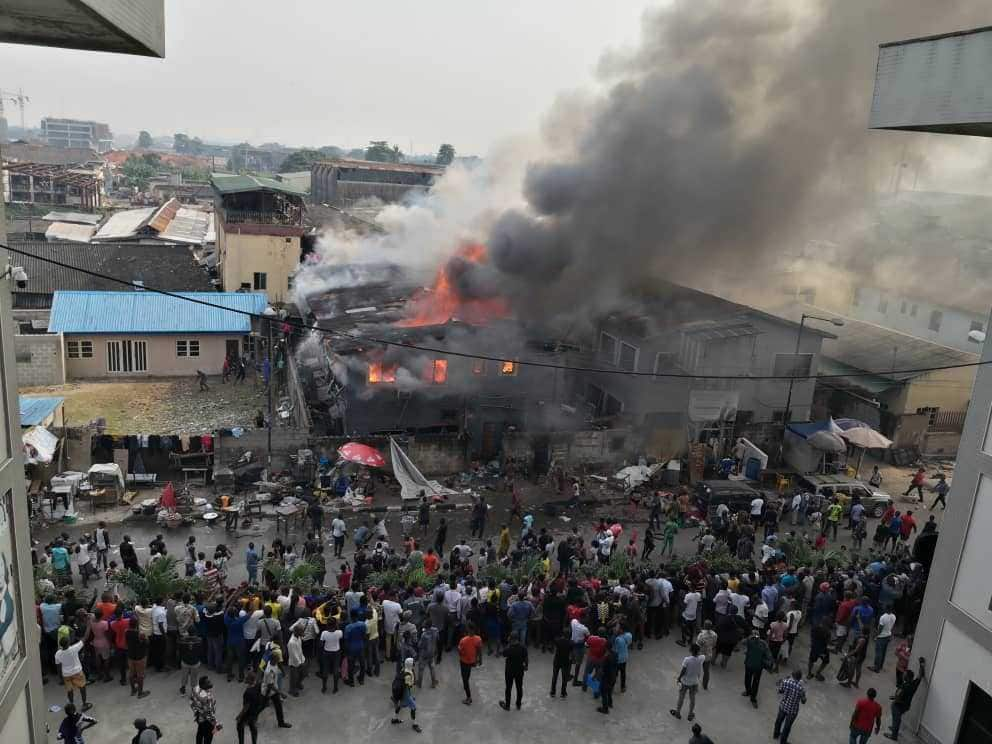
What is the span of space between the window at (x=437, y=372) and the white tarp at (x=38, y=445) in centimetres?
928

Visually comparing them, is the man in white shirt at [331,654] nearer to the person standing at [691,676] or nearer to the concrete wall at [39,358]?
the person standing at [691,676]

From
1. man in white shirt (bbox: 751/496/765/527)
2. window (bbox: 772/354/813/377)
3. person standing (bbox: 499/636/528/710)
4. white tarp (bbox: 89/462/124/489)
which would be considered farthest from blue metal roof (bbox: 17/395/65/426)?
window (bbox: 772/354/813/377)

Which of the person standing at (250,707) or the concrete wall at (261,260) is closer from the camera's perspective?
the person standing at (250,707)

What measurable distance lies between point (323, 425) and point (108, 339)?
9448mm

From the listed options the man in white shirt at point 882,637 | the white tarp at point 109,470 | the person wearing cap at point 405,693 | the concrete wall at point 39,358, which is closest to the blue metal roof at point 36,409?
the white tarp at point 109,470

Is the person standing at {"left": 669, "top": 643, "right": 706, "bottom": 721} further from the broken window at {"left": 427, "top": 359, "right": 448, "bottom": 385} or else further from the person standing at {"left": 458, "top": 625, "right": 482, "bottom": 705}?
the broken window at {"left": 427, "top": 359, "right": 448, "bottom": 385}

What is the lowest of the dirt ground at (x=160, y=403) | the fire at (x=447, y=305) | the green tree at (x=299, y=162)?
the dirt ground at (x=160, y=403)

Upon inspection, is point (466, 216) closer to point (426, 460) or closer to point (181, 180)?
point (426, 460)

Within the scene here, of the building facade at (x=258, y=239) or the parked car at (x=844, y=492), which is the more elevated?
the building facade at (x=258, y=239)

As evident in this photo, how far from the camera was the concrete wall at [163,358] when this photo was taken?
83.6 feet

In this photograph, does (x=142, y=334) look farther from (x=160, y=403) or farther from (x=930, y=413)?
(x=930, y=413)

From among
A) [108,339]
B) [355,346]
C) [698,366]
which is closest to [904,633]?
[698,366]

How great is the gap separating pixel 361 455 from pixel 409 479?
1.33 meters

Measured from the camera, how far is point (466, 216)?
35812 millimetres
